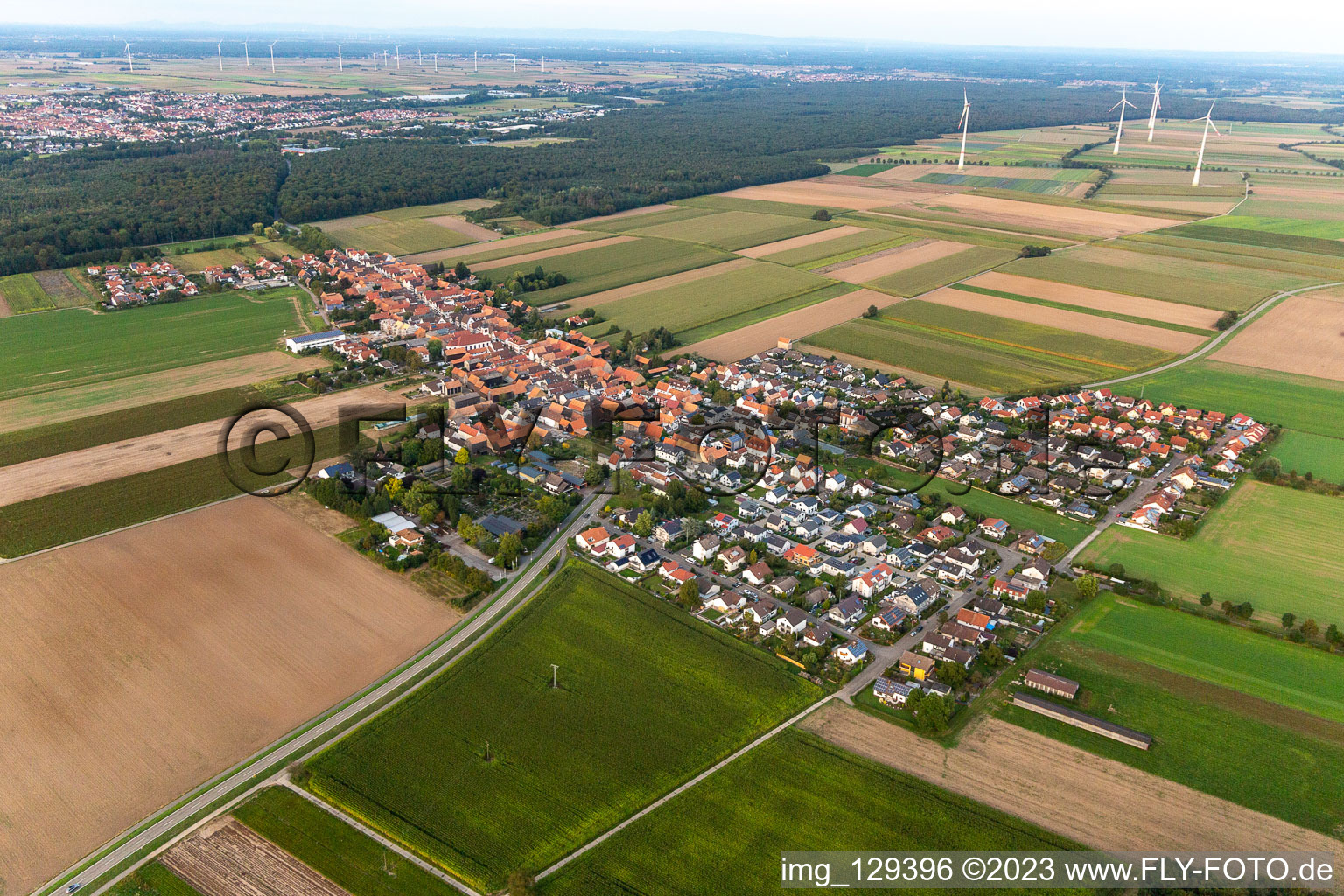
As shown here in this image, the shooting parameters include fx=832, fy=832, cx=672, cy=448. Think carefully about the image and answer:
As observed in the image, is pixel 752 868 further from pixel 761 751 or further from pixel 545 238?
pixel 545 238

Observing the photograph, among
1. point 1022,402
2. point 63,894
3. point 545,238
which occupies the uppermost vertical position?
point 545,238

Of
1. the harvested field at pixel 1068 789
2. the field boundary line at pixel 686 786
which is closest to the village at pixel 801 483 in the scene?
the harvested field at pixel 1068 789

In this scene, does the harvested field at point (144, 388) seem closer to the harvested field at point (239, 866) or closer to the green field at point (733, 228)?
the harvested field at point (239, 866)

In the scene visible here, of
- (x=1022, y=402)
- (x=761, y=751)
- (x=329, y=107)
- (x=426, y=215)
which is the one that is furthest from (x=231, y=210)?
(x=329, y=107)

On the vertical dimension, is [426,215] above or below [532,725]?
above

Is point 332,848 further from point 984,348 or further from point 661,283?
point 661,283

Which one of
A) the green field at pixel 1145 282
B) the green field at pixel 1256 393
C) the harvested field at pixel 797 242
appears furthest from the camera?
the harvested field at pixel 797 242
